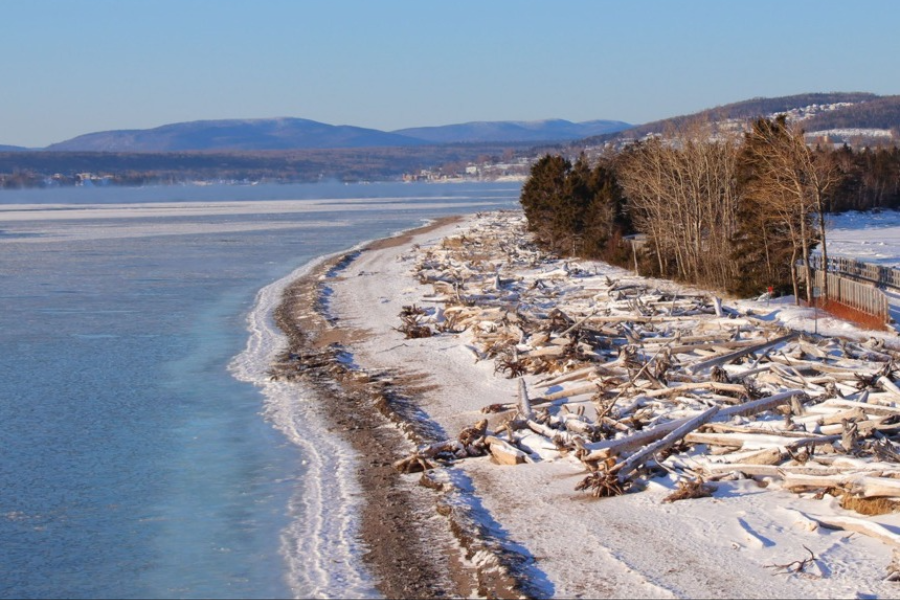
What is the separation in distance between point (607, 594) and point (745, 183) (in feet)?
84.1

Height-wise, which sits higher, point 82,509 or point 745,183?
point 745,183

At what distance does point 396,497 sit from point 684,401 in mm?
4479

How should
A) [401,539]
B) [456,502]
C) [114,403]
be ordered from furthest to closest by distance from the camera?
[114,403] < [456,502] < [401,539]

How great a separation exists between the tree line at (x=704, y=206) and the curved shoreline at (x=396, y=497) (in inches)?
492

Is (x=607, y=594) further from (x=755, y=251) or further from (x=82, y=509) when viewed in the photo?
(x=755, y=251)

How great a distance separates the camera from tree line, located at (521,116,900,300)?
28.2 metres

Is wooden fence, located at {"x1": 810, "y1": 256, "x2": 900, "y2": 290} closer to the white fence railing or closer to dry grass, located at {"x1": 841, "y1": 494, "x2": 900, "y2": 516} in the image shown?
the white fence railing

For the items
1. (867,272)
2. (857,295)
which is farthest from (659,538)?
(867,272)

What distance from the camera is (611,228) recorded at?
45.6 meters

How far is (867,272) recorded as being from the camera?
1212 inches

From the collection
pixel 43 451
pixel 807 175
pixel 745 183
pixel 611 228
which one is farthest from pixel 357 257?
pixel 43 451

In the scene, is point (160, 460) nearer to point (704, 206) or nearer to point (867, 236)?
point (704, 206)

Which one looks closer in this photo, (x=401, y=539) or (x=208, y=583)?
(x=208, y=583)

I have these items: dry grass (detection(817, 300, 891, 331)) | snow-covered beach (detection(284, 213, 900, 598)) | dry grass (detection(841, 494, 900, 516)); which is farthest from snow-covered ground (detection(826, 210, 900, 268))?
dry grass (detection(841, 494, 900, 516))
